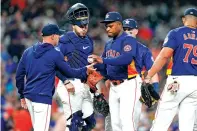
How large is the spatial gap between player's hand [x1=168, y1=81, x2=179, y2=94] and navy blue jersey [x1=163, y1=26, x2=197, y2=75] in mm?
175

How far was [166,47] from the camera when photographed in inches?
380

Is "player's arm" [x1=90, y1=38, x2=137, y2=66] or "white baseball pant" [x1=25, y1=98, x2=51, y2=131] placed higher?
"player's arm" [x1=90, y1=38, x2=137, y2=66]

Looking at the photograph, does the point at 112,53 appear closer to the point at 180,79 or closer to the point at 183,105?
the point at 180,79

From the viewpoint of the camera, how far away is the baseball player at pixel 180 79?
9.67 meters

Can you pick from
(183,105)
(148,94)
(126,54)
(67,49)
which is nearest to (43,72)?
(67,49)

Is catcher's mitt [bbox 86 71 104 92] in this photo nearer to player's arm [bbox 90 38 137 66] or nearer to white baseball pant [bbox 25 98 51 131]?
player's arm [bbox 90 38 137 66]

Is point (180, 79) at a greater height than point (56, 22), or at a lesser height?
greater

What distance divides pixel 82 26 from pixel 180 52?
1.64 meters

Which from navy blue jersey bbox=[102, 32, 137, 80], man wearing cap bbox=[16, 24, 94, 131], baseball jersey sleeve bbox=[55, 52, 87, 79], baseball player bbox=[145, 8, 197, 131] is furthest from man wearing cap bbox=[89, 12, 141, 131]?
man wearing cap bbox=[16, 24, 94, 131]

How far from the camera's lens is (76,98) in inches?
408

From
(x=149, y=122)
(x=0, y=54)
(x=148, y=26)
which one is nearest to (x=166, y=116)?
(x=149, y=122)

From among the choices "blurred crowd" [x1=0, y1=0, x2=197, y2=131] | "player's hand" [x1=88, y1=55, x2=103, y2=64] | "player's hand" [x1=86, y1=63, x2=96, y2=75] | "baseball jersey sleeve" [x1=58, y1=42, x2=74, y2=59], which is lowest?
"blurred crowd" [x1=0, y1=0, x2=197, y2=131]

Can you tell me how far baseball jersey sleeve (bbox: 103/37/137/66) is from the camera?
1000cm

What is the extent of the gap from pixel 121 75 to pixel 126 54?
0.43 m
